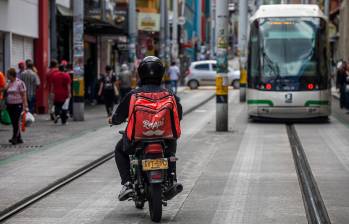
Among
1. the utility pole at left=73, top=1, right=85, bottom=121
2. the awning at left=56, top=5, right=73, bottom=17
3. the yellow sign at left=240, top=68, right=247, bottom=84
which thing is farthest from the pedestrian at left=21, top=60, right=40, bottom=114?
the yellow sign at left=240, top=68, right=247, bottom=84

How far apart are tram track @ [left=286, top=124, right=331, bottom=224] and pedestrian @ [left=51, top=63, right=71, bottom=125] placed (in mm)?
8124

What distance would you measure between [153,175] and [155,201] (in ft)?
0.88

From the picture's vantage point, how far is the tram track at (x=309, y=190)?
31.5 feet

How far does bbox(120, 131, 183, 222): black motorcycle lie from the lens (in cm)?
912

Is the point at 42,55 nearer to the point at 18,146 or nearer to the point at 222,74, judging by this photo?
the point at 222,74

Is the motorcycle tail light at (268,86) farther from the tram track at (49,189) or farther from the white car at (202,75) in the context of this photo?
the white car at (202,75)

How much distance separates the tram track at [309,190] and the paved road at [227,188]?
0.09m

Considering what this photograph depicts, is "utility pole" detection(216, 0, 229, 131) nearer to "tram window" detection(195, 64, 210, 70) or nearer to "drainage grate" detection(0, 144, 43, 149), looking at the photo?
"drainage grate" detection(0, 144, 43, 149)

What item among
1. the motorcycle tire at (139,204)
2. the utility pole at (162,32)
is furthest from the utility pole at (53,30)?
the motorcycle tire at (139,204)

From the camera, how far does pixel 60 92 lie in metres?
24.7

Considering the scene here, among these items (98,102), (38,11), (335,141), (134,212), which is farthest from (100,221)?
(98,102)

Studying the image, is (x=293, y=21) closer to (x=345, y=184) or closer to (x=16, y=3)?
(x=16, y=3)

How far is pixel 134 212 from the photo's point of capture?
32.8 ft

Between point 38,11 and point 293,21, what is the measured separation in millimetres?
9021
